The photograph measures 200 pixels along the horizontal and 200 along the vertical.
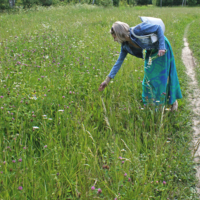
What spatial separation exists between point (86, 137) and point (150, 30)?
5.81 feet

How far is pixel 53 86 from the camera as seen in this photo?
3.67m

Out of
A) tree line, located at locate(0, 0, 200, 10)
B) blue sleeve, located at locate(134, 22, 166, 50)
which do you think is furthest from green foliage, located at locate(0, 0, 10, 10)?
blue sleeve, located at locate(134, 22, 166, 50)

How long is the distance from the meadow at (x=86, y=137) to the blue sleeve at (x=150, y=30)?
708mm

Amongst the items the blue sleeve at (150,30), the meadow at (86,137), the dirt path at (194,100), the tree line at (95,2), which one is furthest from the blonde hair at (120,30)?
the tree line at (95,2)

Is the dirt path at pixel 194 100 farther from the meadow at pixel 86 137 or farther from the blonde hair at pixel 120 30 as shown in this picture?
the blonde hair at pixel 120 30

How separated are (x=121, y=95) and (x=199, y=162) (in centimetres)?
176

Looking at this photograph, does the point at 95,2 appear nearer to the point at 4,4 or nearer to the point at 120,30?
the point at 4,4

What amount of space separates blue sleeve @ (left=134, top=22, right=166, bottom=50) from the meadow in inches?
27.9

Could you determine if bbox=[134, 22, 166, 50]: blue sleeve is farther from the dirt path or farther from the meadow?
the dirt path

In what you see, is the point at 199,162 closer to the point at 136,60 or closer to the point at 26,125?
the point at 26,125

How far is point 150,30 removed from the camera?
2.99m

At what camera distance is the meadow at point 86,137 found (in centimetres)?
196

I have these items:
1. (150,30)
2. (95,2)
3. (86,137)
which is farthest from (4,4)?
(86,137)

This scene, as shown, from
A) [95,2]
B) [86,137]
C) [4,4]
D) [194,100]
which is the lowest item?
[194,100]
